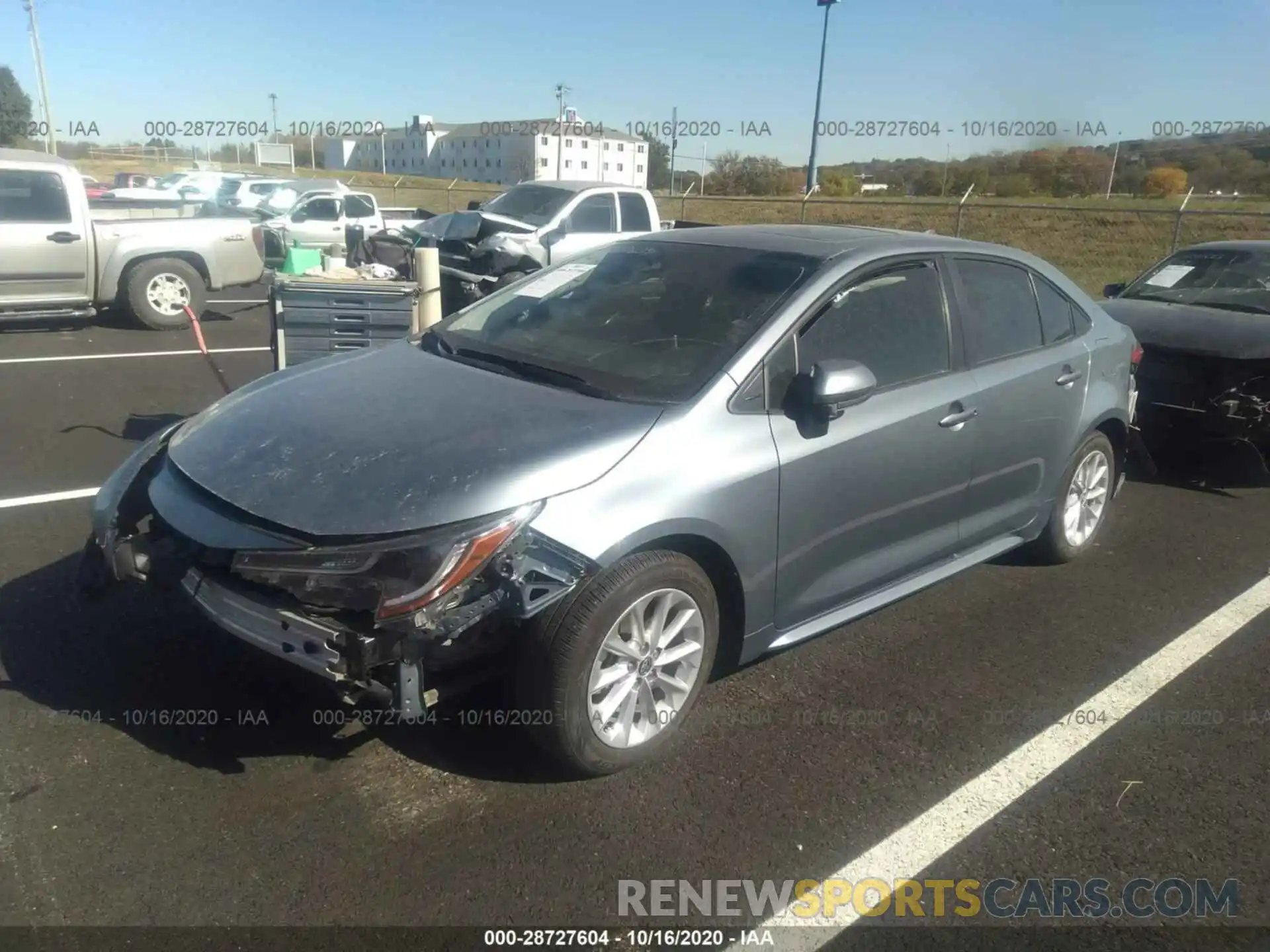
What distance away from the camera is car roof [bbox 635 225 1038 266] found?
391cm

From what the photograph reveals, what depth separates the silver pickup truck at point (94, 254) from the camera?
31.8 ft

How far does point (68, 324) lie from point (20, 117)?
5391 centimetres

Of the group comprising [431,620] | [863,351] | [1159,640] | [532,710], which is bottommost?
[1159,640]

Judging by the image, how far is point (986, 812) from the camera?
3.06m

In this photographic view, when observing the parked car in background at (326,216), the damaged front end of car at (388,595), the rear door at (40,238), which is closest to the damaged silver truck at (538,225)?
the rear door at (40,238)

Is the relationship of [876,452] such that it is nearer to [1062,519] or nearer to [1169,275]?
[1062,519]

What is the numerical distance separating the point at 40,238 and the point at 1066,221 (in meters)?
22.4

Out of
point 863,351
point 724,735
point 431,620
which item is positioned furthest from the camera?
point 863,351

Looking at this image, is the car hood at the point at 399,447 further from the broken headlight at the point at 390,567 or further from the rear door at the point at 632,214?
the rear door at the point at 632,214

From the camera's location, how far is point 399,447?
302 centimetres

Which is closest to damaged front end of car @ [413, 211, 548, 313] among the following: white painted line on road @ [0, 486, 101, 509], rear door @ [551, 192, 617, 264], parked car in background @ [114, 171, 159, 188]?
rear door @ [551, 192, 617, 264]

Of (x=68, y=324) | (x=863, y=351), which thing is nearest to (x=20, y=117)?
(x=68, y=324)

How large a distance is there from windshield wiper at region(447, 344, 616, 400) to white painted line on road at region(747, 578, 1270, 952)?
166 centimetres

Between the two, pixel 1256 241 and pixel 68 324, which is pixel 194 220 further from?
pixel 1256 241
